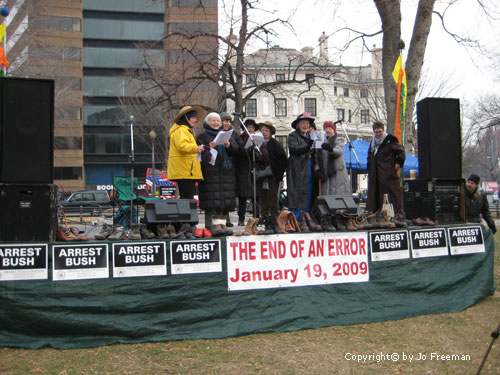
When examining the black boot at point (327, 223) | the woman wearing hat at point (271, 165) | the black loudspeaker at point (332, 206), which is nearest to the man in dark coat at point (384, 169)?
the woman wearing hat at point (271, 165)

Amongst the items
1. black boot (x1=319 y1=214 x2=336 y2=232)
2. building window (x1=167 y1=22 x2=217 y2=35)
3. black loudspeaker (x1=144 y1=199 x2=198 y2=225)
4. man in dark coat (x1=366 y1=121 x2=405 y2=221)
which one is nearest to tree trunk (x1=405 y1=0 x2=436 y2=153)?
man in dark coat (x1=366 y1=121 x2=405 y2=221)

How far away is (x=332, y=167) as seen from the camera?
6.93m

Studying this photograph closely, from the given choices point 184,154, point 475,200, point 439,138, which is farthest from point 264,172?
point 475,200

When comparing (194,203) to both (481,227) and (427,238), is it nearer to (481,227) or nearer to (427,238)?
(427,238)

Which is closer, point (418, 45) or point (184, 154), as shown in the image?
point (184, 154)

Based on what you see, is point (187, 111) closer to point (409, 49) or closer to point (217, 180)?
point (217, 180)

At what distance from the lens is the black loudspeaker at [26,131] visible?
4.28 metres

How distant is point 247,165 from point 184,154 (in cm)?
116

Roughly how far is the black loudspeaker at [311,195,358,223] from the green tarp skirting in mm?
648

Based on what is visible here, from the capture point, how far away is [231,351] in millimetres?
4086

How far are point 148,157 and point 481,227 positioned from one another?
44474 millimetres

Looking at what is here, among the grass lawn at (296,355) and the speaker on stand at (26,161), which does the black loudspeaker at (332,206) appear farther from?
the speaker on stand at (26,161)

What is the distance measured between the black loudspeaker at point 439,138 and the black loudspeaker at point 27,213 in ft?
13.8

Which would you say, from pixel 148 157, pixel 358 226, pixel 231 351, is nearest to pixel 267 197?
pixel 358 226
